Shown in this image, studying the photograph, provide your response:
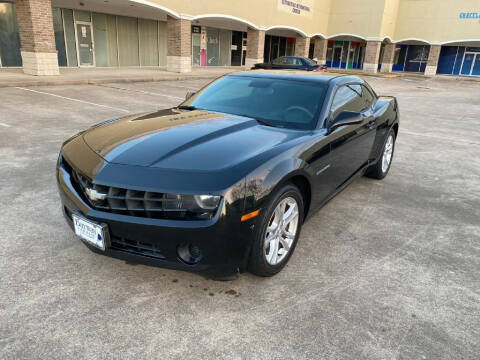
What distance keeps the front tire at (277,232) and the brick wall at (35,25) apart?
1577 centimetres

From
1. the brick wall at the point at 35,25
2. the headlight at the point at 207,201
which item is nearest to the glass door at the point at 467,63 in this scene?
the brick wall at the point at 35,25

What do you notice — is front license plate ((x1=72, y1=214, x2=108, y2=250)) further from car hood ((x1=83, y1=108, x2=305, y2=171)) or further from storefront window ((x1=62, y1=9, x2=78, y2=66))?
storefront window ((x1=62, y1=9, x2=78, y2=66))

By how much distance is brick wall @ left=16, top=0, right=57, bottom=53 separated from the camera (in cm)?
1472

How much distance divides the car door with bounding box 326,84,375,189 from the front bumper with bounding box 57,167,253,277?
60.3 inches

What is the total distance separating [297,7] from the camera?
29.9 metres

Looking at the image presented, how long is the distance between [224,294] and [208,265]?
17.0 inches

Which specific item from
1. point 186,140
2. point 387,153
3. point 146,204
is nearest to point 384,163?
point 387,153

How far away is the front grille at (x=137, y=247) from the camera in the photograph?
2518 millimetres

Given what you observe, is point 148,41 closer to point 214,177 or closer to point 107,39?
point 107,39

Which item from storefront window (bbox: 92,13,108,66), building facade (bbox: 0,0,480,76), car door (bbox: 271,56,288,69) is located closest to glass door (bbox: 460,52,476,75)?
building facade (bbox: 0,0,480,76)

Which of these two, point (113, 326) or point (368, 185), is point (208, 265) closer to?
point (113, 326)

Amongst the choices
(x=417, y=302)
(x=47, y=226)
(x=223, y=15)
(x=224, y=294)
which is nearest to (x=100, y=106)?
(x=47, y=226)

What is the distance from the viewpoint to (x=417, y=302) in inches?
111

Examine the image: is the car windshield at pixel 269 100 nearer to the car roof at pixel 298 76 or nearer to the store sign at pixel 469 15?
the car roof at pixel 298 76
